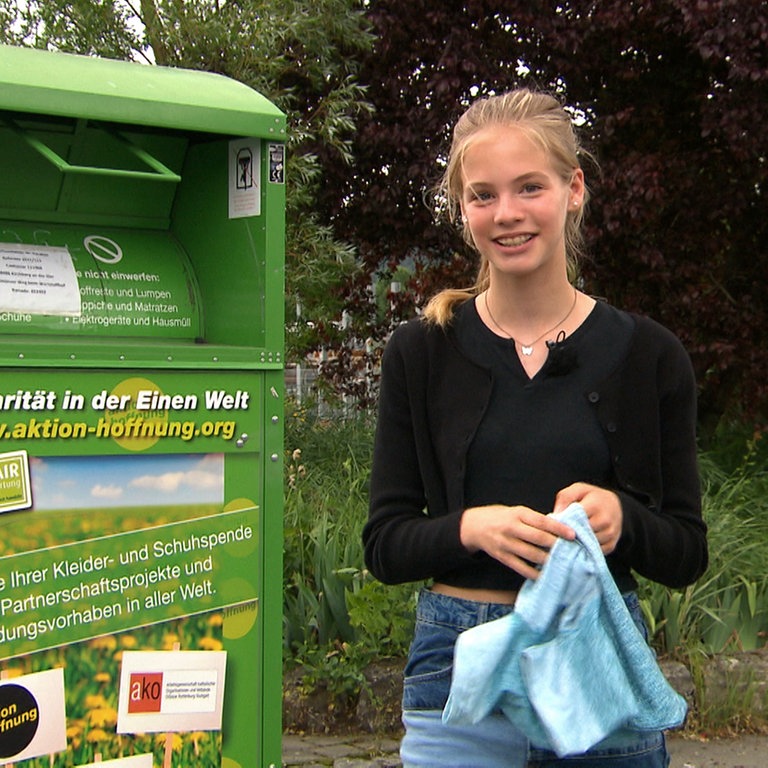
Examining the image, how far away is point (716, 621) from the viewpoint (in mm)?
4727

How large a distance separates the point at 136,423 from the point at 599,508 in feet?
6.02

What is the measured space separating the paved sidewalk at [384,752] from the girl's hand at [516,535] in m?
2.63

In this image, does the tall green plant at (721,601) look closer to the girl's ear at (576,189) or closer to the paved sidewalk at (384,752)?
the paved sidewalk at (384,752)

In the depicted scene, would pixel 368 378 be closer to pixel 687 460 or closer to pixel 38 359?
pixel 38 359

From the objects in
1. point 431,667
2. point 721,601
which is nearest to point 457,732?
point 431,667

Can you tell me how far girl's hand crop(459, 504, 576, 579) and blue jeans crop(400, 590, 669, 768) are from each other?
5.2 inches

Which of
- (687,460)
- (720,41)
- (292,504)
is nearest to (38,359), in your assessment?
(687,460)

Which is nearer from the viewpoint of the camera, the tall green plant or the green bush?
the green bush

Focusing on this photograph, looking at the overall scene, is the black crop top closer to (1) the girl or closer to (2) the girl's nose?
(1) the girl

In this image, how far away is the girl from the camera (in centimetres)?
169

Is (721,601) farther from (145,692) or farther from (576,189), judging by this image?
(576,189)

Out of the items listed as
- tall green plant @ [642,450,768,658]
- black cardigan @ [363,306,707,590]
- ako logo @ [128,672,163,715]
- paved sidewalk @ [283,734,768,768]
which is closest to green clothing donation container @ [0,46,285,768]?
ako logo @ [128,672,163,715]

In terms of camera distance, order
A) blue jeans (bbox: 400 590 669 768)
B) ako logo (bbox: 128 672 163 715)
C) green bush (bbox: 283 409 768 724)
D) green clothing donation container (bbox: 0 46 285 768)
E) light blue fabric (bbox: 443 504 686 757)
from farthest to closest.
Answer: green bush (bbox: 283 409 768 724) → ako logo (bbox: 128 672 163 715) → green clothing donation container (bbox: 0 46 285 768) → blue jeans (bbox: 400 590 669 768) → light blue fabric (bbox: 443 504 686 757)

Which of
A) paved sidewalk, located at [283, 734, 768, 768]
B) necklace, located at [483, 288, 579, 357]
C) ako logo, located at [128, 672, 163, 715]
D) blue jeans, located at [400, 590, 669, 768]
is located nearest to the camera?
blue jeans, located at [400, 590, 669, 768]
